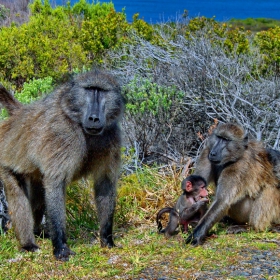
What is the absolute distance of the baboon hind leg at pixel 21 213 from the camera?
4.15 metres

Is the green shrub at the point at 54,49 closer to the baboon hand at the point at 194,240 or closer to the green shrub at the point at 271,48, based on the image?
the green shrub at the point at 271,48

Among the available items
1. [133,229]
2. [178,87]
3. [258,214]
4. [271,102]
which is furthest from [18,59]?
[258,214]

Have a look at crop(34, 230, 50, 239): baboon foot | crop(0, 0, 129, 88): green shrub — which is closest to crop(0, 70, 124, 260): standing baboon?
crop(34, 230, 50, 239): baboon foot

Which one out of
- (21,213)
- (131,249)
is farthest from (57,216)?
(131,249)

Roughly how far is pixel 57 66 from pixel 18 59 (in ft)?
2.12

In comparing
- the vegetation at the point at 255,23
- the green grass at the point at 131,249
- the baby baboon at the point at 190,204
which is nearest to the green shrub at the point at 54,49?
the green grass at the point at 131,249

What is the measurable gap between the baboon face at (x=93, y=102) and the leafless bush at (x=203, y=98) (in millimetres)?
2140

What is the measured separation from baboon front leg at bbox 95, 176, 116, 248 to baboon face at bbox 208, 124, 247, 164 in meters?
0.83

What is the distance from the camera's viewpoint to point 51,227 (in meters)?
3.89

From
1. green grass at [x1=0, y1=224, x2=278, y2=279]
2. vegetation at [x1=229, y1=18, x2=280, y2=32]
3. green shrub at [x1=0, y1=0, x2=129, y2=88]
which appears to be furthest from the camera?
vegetation at [x1=229, y1=18, x2=280, y2=32]

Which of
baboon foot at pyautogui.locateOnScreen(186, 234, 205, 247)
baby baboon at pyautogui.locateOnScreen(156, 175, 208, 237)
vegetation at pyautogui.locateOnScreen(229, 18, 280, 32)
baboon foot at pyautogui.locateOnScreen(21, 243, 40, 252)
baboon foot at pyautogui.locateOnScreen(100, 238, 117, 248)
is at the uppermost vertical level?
vegetation at pyautogui.locateOnScreen(229, 18, 280, 32)

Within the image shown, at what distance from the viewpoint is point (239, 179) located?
4.38 meters

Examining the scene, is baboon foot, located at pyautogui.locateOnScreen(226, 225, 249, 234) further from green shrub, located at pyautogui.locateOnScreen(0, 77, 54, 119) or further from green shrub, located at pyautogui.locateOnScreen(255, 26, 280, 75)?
green shrub, located at pyautogui.locateOnScreen(255, 26, 280, 75)

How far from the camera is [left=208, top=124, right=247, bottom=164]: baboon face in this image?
14.4ft
